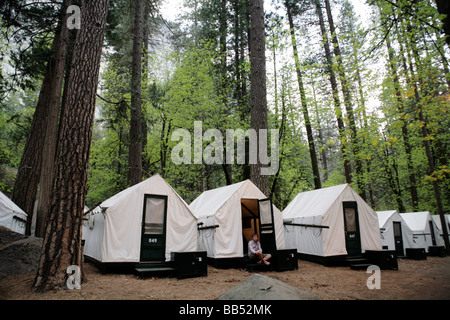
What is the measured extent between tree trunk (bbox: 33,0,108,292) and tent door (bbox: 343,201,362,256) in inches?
334

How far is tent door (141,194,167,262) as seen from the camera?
7152 mm

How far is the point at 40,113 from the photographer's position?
28.5 feet

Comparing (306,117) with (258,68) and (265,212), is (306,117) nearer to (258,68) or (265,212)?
(258,68)

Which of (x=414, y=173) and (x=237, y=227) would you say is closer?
(x=237, y=227)

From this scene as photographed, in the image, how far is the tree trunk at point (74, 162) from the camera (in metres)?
4.27

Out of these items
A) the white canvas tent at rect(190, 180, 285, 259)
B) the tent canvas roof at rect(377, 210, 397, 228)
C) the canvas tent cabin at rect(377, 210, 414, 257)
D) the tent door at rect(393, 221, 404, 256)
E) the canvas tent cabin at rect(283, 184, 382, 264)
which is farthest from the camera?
the tent door at rect(393, 221, 404, 256)

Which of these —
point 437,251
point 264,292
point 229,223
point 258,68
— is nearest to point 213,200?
point 229,223

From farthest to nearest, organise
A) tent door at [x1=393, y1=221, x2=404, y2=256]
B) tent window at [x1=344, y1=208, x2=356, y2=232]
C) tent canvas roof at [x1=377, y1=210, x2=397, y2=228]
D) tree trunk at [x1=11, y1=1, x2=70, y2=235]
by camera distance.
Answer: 1. tent door at [x1=393, y1=221, x2=404, y2=256]
2. tent canvas roof at [x1=377, y1=210, x2=397, y2=228]
3. tent window at [x1=344, y1=208, x2=356, y2=232]
4. tree trunk at [x1=11, y1=1, x2=70, y2=235]

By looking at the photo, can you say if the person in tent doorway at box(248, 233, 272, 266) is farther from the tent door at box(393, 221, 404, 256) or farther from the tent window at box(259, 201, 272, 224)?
the tent door at box(393, 221, 404, 256)

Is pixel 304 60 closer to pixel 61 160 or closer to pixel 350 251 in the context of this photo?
pixel 350 251

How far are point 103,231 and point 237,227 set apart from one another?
3932 mm

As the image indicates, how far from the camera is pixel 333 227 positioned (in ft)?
30.0

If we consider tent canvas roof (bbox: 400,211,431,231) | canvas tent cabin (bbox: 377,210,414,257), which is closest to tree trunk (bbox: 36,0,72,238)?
canvas tent cabin (bbox: 377,210,414,257)
